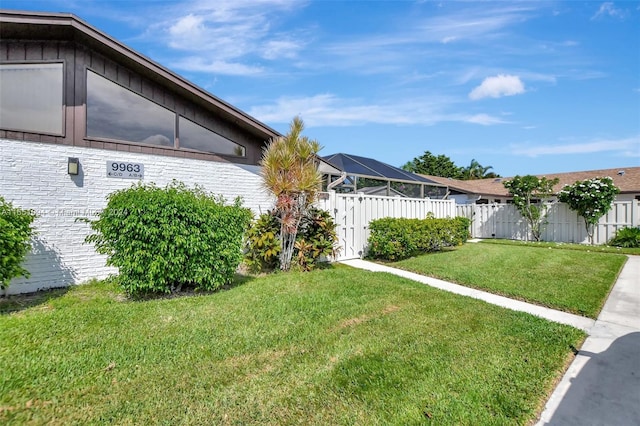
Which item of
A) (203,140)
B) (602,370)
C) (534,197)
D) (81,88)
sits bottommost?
(602,370)

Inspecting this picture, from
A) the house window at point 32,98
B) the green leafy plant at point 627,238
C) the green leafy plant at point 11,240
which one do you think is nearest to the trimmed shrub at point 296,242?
the green leafy plant at point 11,240

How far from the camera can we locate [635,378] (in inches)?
113

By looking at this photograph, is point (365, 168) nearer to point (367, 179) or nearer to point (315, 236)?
point (367, 179)

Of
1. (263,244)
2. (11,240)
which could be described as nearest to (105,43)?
(11,240)

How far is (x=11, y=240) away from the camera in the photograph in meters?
4.55

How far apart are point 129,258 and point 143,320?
1192 millimetres

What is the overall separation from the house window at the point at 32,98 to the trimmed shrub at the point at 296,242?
4249 mm

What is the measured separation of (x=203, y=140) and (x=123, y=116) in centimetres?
167

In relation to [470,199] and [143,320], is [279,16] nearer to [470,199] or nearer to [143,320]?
[143,320]

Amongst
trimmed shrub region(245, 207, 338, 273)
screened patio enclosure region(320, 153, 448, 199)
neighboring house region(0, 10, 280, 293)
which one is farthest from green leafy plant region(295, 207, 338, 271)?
neighboring house region(0, 10, 280, 293)

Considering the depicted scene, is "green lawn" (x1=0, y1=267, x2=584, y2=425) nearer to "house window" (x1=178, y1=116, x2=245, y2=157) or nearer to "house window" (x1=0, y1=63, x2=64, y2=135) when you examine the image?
"house window" (x1=0, y1=63, x2=64, y2=135)

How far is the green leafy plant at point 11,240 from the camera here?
449 cm

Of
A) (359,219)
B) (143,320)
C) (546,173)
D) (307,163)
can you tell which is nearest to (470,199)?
(546,173)

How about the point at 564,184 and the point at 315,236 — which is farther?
the point at 564,184
